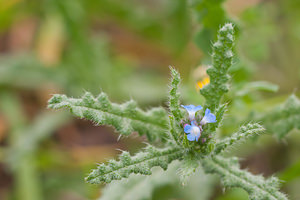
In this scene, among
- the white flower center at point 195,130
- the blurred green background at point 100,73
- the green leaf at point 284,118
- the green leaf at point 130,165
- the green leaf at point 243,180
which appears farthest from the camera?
the blurred green background at point 100,73

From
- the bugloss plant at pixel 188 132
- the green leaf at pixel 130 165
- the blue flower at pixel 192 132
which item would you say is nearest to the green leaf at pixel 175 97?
the bugloss plant at pixel 188 132

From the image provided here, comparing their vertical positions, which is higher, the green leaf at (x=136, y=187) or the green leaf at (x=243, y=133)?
the green leaf at (x=136, y=187)

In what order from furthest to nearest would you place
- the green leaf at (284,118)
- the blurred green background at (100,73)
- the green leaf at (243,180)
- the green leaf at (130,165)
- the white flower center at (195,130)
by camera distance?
the blurred green background at (100,73) < the green leaf at (284,118) < the green leaf at (243,180) < the white flower center at (195,130) < the green leaf at (130,165)

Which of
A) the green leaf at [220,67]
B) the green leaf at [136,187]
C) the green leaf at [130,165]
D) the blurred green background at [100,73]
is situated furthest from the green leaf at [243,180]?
the blurred green background at [100,73]

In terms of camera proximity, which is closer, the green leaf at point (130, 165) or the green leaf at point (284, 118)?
the green leaf at point (130, 165)

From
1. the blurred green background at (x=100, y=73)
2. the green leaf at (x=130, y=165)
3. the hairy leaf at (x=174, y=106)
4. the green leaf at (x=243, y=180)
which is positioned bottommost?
the green leaf at (x=243, y=180)

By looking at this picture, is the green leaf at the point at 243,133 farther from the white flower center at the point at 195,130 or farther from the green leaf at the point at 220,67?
the green leaf at the point at 220,67

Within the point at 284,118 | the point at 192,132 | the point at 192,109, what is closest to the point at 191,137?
the point at 192,132

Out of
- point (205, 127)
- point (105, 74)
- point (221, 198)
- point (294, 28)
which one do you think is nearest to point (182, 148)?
point (205, 127)
